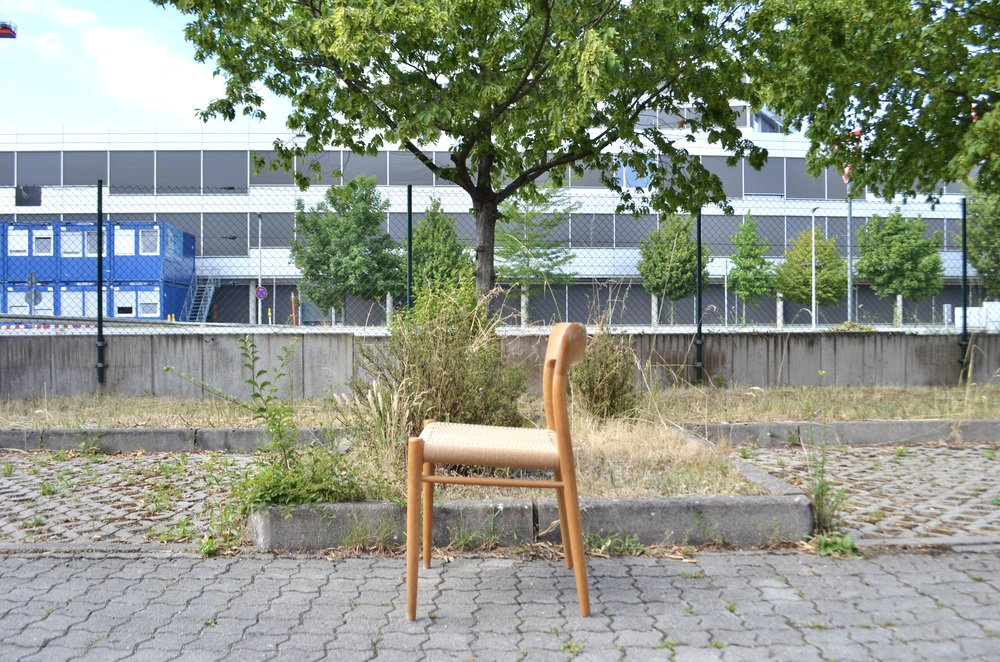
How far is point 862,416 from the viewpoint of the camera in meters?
7.84

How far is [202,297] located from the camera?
29938 millimetres

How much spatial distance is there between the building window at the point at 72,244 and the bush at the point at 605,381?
43.2ft

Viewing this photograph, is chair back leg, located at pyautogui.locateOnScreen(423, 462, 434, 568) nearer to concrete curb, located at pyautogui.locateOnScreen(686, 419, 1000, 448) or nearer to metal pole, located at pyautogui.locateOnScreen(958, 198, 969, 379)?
concrete curb, located at pyautogui.locateOnScreen(686, 419, 1000, 448)

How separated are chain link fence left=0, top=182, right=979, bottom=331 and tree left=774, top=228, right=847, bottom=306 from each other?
56 centimetres

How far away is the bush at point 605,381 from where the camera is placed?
7039 mm

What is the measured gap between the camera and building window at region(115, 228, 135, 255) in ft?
71.5

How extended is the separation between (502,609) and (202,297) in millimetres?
28811

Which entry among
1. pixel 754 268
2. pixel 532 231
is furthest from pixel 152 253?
pixel 754 268

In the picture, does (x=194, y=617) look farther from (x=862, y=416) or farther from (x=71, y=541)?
Answer: (x=862, y=416)

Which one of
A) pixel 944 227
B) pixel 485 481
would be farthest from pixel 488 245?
pixel 944 227

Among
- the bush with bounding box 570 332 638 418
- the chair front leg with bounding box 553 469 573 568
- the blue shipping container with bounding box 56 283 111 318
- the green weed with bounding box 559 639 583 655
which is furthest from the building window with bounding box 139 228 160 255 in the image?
the green weed with bounding box 559 639 583 655

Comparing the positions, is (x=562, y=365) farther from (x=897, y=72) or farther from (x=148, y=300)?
(x=148, y=300)

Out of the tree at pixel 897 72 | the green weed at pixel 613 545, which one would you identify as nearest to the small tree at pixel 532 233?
the tree at pixel 897 72

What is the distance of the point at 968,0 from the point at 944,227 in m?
33.4
